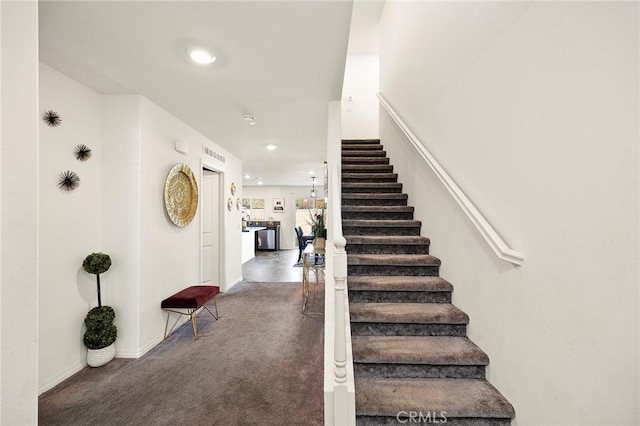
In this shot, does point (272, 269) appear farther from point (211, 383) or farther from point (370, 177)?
point (211, 383)

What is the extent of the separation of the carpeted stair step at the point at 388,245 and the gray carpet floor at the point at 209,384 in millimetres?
1126

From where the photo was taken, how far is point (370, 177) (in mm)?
3502

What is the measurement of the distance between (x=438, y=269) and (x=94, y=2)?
2.89 m

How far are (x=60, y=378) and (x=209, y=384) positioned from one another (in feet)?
3.90

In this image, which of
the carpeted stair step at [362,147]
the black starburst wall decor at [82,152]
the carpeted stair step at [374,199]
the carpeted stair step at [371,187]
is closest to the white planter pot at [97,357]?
the black starburst wall decor at [82,152]

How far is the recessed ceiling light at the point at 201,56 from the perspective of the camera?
1.80 metres

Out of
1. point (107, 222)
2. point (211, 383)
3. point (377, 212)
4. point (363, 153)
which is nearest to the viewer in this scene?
point (211, 383)

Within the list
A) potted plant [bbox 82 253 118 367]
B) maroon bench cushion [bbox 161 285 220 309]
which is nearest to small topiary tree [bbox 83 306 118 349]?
potted plant [bbox 82 253 118 367]

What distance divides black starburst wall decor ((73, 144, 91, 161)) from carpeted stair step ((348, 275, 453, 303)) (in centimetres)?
254

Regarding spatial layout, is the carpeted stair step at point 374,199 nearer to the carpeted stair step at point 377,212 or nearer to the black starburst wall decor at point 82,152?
the carpeted stair step at point 377,212

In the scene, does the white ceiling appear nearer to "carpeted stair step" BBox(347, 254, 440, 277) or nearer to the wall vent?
the wall vent

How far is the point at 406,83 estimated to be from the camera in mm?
3018

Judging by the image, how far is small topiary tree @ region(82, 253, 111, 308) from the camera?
220 centimetres

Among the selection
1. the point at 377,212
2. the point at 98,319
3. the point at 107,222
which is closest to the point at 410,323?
the point at 377,212
